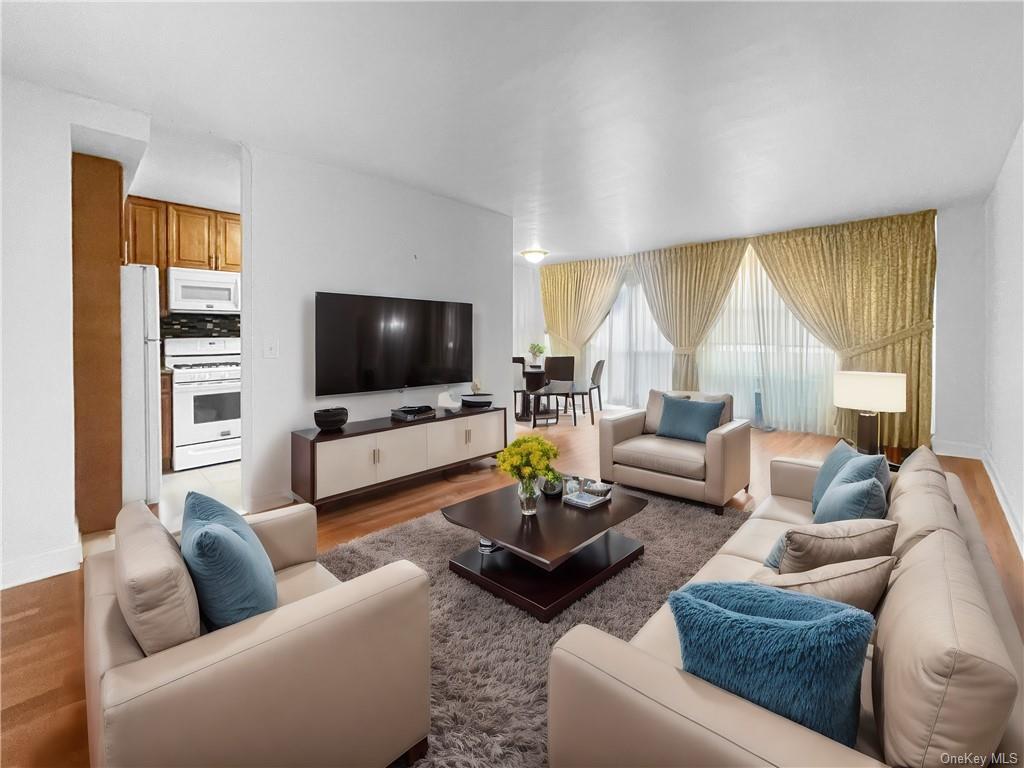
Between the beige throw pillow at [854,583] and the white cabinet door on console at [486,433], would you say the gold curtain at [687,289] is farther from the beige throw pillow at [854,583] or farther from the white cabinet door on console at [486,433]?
the beige throw pillow at [854,583]

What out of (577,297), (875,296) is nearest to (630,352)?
(577,297)

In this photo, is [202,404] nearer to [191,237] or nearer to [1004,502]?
[191,237]

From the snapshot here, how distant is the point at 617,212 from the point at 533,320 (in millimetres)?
3982

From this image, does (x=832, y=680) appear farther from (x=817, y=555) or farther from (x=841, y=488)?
(x=841, y=488)

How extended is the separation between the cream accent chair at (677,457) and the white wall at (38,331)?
3.44 meters

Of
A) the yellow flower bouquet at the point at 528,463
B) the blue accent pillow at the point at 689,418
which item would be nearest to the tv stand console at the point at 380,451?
the yellow flower bouquet at the point at 528,463

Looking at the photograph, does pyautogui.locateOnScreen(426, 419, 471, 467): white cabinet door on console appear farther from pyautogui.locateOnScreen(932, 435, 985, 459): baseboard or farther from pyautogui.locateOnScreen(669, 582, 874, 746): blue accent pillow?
pyautogui.locateOnScreen(932, 435, 985, 459): baseboard

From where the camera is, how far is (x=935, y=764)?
2.64 ft

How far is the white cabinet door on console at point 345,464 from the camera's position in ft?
11.3

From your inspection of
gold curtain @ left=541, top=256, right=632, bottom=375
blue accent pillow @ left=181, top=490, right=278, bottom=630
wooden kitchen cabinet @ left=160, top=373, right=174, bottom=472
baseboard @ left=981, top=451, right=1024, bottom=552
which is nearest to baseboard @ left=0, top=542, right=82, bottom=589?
wooden kitchen cabinet @ left=160, top=373, right=174, bottom=472

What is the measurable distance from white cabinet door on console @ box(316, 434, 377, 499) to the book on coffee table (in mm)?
1633

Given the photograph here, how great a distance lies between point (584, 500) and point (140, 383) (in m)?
3.28

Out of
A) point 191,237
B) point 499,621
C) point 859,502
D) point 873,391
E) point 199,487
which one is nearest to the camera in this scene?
point 859,502

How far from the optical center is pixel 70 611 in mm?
2293
